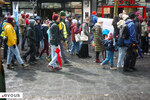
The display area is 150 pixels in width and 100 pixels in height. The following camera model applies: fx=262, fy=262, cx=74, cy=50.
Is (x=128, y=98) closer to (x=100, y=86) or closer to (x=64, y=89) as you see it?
(x=100, y=86)

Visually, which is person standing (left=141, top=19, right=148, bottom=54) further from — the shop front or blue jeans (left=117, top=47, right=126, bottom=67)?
the shop front

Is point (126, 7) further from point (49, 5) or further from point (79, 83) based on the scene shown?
point (79, 83)

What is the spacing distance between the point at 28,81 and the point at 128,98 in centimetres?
290

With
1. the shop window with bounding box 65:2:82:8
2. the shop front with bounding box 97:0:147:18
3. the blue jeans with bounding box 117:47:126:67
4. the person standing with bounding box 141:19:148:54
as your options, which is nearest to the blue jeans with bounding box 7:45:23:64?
the blue jeans with bounding box 117:47:126:67

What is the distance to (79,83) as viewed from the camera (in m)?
7.08

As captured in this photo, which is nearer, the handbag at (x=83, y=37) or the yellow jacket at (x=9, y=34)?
the yellow jacket at (x=9, y=34)

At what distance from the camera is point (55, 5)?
78.5 feet

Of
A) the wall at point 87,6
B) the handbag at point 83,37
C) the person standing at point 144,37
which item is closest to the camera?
the handbag at point 83,37

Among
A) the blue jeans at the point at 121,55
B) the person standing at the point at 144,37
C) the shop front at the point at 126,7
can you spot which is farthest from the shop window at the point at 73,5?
the blue jeans at the point at 121,55

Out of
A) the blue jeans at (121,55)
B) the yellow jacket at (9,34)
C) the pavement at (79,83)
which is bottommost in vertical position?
the pavement at (79,83)

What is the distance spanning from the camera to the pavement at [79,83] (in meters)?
6.05

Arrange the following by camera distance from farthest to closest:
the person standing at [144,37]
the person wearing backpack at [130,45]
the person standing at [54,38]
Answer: the person standing at [144,37] → the person standing at [54,38] → the person wearing backpack at [130,45]

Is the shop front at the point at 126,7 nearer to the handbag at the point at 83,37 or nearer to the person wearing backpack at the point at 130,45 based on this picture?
the handbag at the point at 83,37

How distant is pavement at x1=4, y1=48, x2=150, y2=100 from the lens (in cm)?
605
